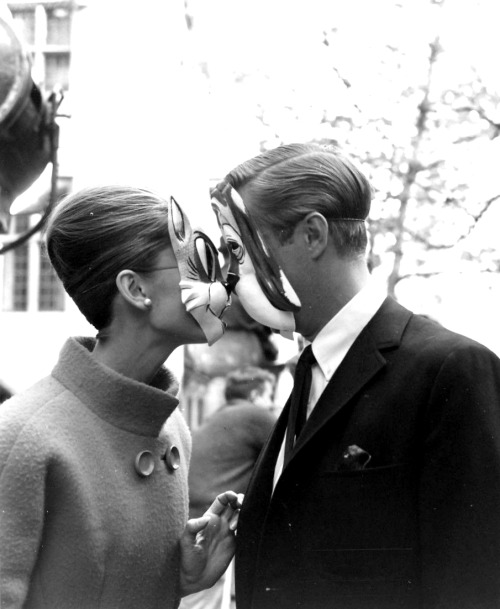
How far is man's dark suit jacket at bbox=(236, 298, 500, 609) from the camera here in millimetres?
2154

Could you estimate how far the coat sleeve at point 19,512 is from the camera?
2.13m

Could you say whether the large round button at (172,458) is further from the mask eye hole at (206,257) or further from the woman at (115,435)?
the mask eye hole at (206,257)

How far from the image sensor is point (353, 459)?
230 cm

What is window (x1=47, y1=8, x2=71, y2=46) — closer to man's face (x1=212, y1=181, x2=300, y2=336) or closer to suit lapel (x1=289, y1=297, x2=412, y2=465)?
man's face (x1=212, y1=181, x2=300, y2=336)

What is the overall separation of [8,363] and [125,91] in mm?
6307

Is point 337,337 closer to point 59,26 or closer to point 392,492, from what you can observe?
point 392,492

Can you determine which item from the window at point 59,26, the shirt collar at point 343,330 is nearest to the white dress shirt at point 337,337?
the shirt collar at point 343,330

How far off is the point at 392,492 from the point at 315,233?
68cm

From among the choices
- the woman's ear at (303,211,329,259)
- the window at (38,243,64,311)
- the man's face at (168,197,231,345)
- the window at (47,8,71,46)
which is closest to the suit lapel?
the woman's ear at (303,211,329,259)

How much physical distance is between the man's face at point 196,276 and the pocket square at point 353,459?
1.50 feet

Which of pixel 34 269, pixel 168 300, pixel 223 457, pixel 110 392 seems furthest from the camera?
pixel 34 269

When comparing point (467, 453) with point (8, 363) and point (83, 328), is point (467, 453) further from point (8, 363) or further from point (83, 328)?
point (8, 363)

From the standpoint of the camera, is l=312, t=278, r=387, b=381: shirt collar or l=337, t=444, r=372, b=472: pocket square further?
l=312, t=278, r=387, b=381: shirt collar

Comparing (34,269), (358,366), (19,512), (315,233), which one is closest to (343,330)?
(358,366)
